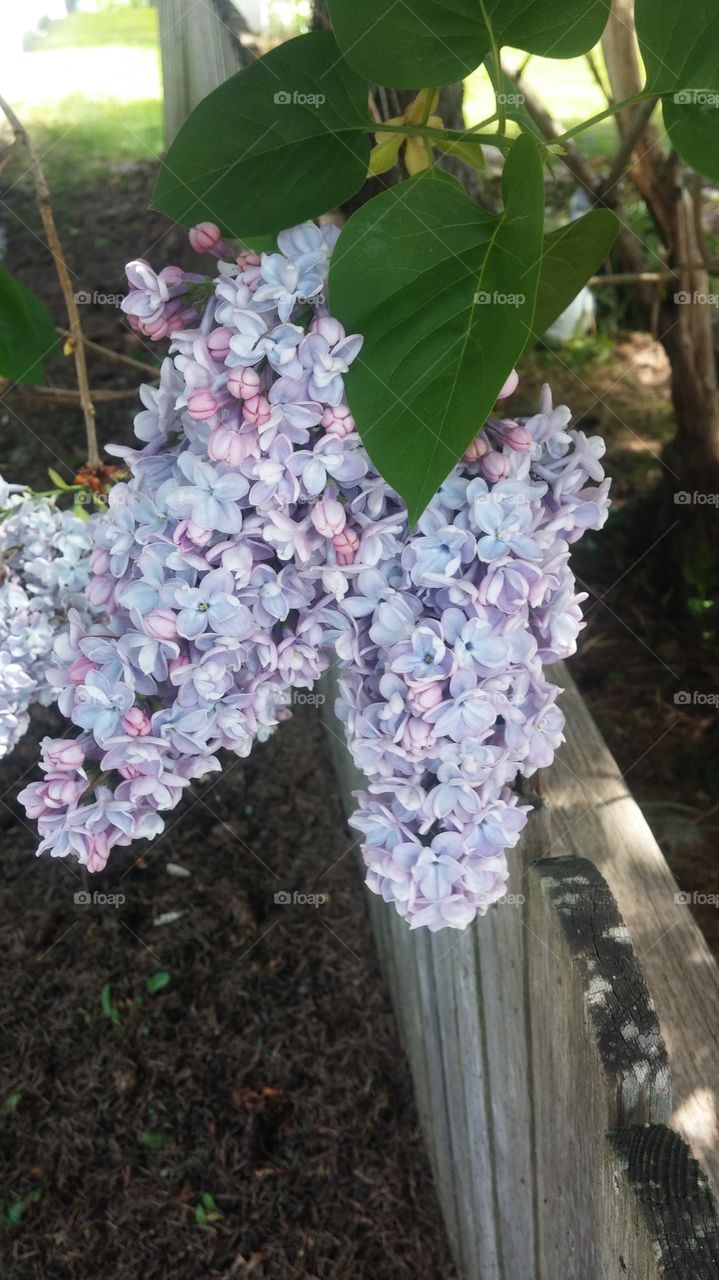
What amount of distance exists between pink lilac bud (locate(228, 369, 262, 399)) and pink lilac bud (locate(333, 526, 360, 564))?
0.36 feet

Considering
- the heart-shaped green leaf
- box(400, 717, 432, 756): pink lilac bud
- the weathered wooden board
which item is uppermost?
the heart-shaped green leaf

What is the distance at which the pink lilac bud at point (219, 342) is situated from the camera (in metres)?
0.66

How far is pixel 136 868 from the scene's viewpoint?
1.79 m

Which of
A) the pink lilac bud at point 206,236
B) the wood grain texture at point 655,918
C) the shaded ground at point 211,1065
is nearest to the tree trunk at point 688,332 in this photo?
the shaded ground at point 211,1065

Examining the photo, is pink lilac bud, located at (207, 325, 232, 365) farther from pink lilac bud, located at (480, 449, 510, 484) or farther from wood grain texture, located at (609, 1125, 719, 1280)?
wood grain texture, located at (609, 1125, 719, 1280)

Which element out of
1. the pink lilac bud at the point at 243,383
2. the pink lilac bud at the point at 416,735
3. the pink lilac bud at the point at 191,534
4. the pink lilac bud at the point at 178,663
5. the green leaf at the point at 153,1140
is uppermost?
the pink lilac bud at the point at 243,383

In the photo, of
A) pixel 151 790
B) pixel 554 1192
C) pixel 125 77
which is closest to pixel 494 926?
pixel 554 1192

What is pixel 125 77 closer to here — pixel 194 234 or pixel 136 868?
pixel 136 868

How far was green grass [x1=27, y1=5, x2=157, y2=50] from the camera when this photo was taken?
93.2 inches

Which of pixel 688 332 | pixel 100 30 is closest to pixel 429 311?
pixel 688 332

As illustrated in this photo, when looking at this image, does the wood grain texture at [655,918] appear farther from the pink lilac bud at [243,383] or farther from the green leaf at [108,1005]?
the green leaf at [108,1005]

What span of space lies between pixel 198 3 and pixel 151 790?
5.13ft

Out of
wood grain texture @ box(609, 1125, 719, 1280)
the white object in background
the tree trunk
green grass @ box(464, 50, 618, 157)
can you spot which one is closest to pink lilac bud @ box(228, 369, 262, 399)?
wood grain texture @ box(609, 1125, 719, 1280)

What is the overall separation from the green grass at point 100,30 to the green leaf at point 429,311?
6.62 ft
